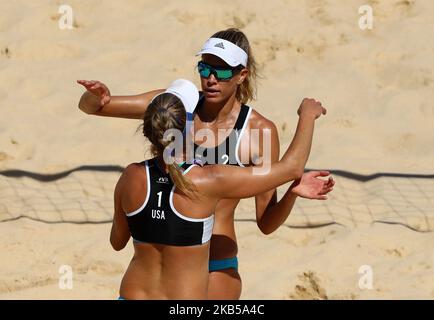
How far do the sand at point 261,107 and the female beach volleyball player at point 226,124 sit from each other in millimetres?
1066

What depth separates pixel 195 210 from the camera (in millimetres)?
3023

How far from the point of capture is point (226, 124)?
373 cm

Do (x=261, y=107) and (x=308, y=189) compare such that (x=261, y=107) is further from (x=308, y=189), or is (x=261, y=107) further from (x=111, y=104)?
(x=308, y=189)

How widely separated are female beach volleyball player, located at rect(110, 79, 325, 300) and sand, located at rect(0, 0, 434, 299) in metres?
1.60

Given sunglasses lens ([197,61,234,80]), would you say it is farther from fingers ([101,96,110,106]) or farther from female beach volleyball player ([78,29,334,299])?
fingers ([101,96,110,106])

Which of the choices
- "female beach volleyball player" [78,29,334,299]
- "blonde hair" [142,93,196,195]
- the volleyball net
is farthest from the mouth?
the volleyball net

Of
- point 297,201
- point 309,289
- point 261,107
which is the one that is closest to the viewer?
point 309,289

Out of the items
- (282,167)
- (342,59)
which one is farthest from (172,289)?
(342,59)

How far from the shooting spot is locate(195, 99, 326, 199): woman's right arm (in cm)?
304

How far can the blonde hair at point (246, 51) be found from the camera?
3.64m

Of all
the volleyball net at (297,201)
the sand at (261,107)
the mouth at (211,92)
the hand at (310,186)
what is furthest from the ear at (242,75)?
the volleyball net at (297,201)

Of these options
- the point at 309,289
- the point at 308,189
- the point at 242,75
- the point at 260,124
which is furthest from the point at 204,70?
the point at 309,289

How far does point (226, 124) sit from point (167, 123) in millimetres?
792

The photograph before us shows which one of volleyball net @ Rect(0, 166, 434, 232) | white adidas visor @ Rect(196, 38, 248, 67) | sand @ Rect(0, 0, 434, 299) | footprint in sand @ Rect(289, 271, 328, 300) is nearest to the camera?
white adidas visor @ Rect(196, 38, 248, 67)
